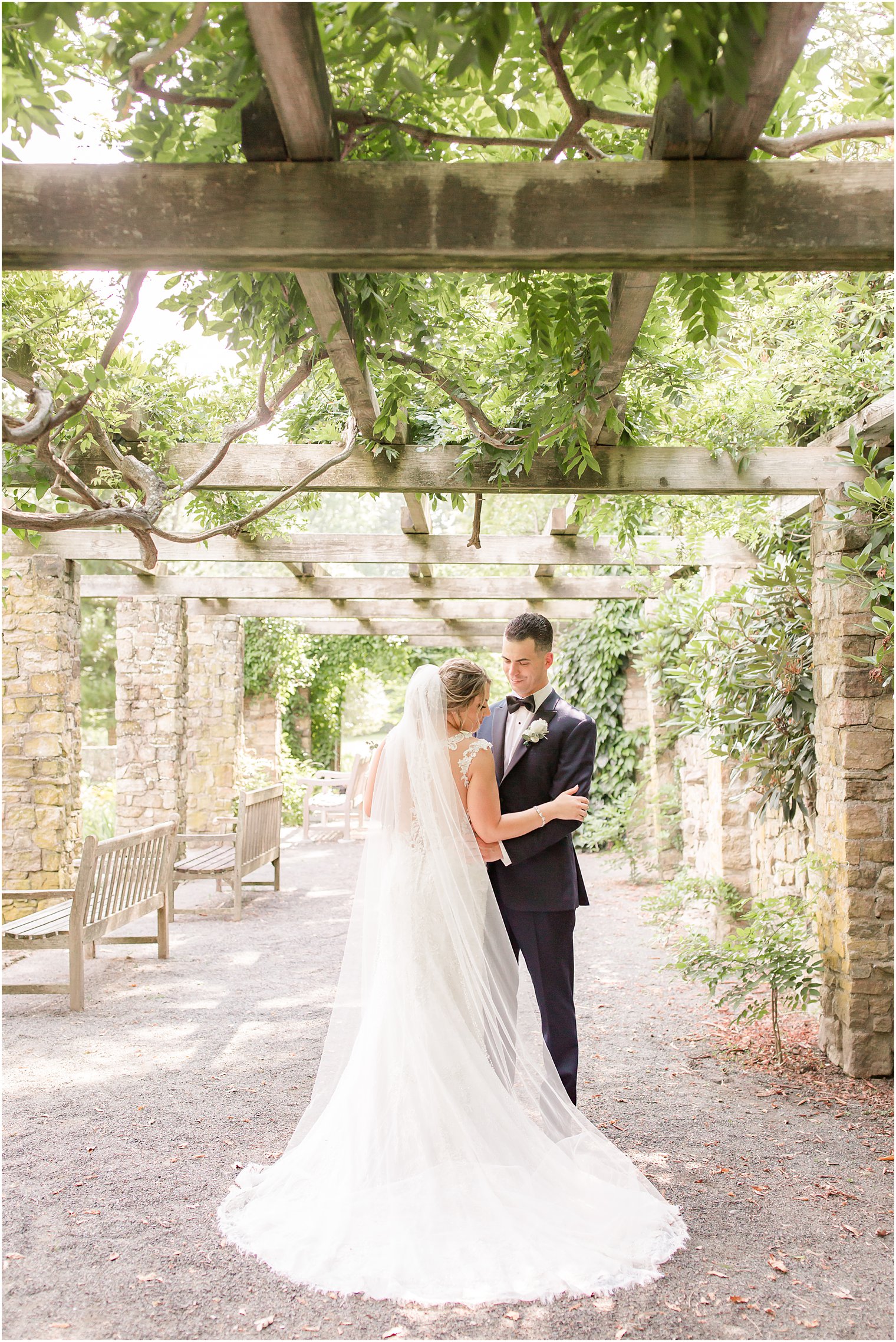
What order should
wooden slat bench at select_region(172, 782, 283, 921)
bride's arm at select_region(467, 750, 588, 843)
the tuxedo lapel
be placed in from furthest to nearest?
wooden slat bench at select_region(172, 782, 283, 921)
the tuxedo lapel
bride's arm at select_region(467, 750, 588, 843)

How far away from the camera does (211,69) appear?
6.79ft

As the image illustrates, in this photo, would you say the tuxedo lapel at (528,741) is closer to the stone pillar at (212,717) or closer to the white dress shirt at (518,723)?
the white dress shirt at (518,723)

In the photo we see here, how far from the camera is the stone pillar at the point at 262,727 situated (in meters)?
14.0

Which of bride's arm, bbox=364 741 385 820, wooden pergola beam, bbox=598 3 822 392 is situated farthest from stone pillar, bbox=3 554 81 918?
wooden pergola beam, bbox=598 3 822 392

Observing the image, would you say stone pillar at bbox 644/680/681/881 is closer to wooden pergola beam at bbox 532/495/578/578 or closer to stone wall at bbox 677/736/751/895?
stone wall at bbox 677/736/751/895

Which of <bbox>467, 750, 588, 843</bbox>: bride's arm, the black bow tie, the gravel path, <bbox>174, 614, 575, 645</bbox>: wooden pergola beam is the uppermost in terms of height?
<bbox>174, 614, 575, 645</bbox>: wooden pergola beam

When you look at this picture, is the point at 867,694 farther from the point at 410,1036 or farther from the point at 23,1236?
the point at 23,1236

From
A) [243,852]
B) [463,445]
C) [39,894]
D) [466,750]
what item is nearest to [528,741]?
[466,750]

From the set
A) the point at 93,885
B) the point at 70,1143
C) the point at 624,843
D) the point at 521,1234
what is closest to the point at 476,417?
the point at 521,1234

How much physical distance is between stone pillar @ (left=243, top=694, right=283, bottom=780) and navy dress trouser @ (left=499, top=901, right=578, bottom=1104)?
10.7m

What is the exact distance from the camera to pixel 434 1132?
2.97 metres

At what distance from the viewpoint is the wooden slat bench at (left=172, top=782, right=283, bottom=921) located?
26.9 ft

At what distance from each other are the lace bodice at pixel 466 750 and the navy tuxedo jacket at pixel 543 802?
23 cm

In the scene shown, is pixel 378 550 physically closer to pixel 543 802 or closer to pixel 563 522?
pixel 563 522
